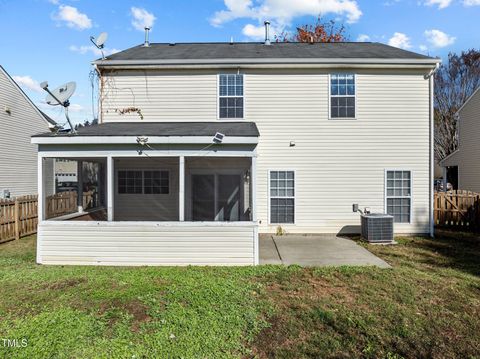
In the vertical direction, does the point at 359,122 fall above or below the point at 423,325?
above

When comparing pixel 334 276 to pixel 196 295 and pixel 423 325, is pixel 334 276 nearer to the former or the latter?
pixel 423 325

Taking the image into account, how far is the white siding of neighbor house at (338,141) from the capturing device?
33.7ft

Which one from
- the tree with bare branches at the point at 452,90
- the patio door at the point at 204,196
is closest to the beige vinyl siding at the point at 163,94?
the patio door at the point at 204,196

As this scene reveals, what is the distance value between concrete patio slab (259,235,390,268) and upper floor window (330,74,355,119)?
4.00m

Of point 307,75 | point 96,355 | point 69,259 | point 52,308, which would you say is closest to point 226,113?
point 307,75

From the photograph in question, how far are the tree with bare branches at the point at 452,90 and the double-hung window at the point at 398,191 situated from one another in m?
23.7

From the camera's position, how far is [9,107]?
51.5 feet

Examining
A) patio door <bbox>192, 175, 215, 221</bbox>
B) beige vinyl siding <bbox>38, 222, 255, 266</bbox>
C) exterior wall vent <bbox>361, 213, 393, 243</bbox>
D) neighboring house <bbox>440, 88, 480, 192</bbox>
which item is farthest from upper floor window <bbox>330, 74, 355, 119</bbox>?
neighboring house <bbox>440, 88, 480, 192</bbox>

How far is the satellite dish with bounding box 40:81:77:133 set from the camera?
7503mm

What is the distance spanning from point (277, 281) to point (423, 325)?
7.95 feet

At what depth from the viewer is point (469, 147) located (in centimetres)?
1777

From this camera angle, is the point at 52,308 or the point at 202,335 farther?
the point at 52,308

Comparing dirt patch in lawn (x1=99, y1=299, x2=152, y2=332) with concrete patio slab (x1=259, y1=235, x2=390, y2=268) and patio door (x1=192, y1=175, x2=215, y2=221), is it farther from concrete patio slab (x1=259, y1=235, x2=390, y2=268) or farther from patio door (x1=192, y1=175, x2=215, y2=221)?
patio door (x1=192, y1=175, x2=215, y2=221)

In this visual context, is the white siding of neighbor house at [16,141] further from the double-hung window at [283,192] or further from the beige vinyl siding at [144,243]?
the double-hung window at [283,192]
